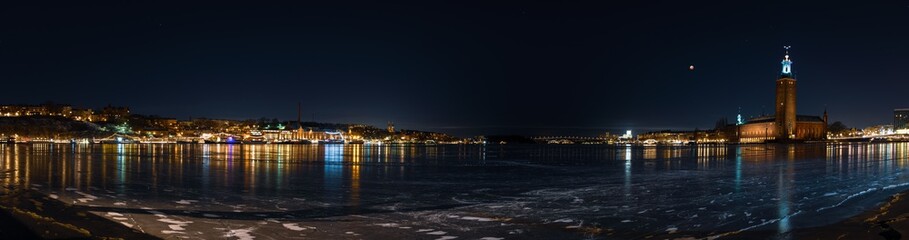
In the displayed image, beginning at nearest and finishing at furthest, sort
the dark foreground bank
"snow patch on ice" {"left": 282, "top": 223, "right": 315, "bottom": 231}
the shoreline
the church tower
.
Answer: the dark foreground bank, the shoreline, "snow patch on ice" {"left": 282, "top": 223, "right": 315, "bottom": 231}, the church tower

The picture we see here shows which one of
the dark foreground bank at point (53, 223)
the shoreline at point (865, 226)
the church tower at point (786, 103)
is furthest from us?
the church tower at point (786, 103)

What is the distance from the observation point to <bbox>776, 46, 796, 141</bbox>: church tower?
15662 cm

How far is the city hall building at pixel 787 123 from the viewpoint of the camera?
156950 mm

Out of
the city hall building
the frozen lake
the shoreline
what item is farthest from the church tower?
the shoreline

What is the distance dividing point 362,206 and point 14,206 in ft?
20.1

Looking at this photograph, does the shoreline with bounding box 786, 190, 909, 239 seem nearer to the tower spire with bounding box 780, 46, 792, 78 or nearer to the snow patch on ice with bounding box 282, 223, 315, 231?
the snow patch on ice with bounding box 282, 223, 315, 231

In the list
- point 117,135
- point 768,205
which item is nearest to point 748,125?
point 117,135

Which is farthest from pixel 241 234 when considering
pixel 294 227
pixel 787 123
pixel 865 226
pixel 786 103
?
pixel 786 103

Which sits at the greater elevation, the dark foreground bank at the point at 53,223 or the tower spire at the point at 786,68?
the tower spire at the point at 786,68

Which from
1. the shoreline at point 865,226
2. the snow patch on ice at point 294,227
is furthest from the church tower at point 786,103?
the snow patch on ice at point 294,227

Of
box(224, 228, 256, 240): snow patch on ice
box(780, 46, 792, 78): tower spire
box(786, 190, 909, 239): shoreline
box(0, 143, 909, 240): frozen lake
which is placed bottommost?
box(0, 143, 909, 240): frozen lake

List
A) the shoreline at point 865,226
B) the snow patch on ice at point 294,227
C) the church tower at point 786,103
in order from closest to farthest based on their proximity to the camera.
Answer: the shoreline at point 865,226, the snow patch on ice at point 294,227, the church tower at point 786,103

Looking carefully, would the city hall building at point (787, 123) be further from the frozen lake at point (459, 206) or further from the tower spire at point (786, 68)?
the frozen lake at point (459, 206)

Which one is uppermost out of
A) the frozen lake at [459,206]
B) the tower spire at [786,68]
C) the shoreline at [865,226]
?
the tower spire at [786,68]
